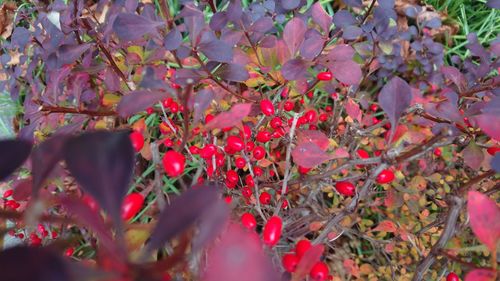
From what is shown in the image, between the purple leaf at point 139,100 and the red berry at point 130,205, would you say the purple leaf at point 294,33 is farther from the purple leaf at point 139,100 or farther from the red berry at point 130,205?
the red berry at point 130,205

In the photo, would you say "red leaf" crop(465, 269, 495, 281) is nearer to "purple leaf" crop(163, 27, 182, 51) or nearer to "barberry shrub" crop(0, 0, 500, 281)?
"barberry shrub" crop(0, 0, 500, 281)

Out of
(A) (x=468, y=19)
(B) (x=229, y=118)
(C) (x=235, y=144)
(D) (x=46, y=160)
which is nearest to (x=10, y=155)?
(D) (x=46, y=160)

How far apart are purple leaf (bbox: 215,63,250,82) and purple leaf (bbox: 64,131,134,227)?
529 millimetres

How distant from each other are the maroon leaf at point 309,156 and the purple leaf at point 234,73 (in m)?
0.24

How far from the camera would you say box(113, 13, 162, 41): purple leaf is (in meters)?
0.74

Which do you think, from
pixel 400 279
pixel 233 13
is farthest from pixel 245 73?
pixel 400 279

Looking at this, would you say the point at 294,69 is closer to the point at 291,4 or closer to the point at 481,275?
the point at 291,4

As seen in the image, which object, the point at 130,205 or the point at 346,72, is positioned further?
the point at 346,72

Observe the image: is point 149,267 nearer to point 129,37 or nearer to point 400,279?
point 129,37

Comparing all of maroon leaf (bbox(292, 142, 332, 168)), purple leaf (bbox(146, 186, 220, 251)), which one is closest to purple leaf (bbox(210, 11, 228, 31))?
maroon leaf (bbox(292, 142, 332, 168))

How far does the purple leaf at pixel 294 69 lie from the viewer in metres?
0.83

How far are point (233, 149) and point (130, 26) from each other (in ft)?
0.90

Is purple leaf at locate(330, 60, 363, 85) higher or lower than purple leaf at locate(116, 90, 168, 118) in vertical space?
lower

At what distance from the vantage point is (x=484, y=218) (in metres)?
0.47
